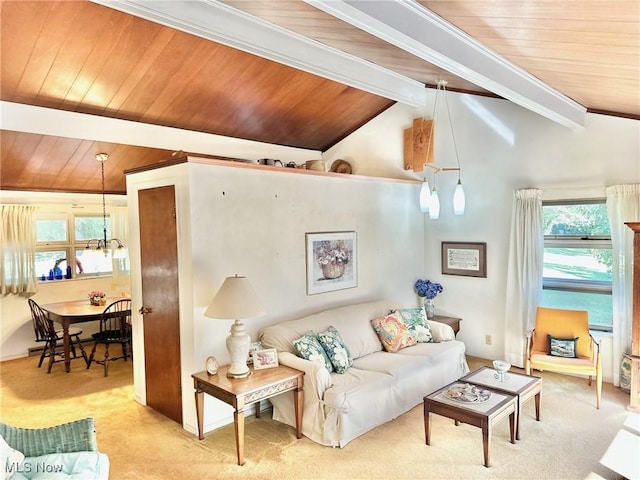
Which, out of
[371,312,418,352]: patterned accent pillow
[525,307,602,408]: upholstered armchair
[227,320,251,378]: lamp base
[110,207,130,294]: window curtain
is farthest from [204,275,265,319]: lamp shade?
[110,207,130,294]: window curtain

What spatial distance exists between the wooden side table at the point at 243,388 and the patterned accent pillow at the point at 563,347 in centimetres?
256

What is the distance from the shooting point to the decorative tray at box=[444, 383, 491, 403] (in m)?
3.07

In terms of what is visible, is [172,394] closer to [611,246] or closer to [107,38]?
[107,38]

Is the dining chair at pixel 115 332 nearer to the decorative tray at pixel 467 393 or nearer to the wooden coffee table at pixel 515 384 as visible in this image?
the decorative tray at pixel 467 393

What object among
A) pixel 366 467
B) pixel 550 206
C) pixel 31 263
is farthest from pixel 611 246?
pixel 31 263

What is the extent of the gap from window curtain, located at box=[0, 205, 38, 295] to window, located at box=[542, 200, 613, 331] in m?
6.53

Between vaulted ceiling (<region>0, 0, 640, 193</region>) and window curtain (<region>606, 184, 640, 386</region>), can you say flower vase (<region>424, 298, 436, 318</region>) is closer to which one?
window curtain (<region>606, 184, 640, 386</region>)

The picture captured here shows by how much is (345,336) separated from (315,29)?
270 cm

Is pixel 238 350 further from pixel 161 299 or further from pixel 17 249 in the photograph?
pixel 17 249

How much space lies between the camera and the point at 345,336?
162 inches

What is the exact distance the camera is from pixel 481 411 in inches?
113

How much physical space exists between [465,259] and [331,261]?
1953 millimetres

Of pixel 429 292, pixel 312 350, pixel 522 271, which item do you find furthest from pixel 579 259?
pixel 312 350

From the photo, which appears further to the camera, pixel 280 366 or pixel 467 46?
pixel 280 366
